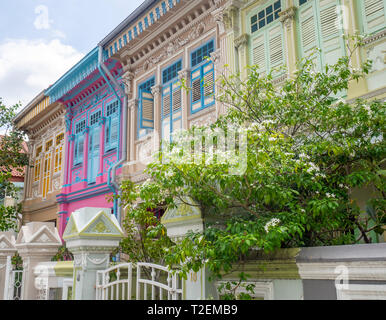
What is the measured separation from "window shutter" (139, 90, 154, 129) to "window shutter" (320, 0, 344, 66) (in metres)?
5.10

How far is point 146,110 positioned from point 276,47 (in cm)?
418

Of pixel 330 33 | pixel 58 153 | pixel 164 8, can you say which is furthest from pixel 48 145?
pixel 330 33

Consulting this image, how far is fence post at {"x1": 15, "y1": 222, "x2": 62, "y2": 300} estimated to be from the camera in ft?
19.0

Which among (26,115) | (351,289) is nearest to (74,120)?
(26,115)

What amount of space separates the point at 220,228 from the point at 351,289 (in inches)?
50.7

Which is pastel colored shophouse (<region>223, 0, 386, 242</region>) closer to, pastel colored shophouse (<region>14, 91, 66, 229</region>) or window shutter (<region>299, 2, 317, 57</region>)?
window shutter (<region>299, 2, 317, 57</region>)

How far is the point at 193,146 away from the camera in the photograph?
15.1ft

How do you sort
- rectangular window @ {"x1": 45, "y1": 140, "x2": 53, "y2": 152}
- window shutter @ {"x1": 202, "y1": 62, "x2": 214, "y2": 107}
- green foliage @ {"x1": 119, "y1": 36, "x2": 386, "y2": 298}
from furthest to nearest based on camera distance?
rectangular window @ {"x1": 45, "y1": 140, "x2": 53, "y2": 152} < window shutter @ {"x1": 202, "y1": 62, "x2": 214, "y2": 107} < green foliage @ {"x1": 119, "y1": 36, "x2": 386, "y2": 298}

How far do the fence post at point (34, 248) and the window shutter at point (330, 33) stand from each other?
17.1ft

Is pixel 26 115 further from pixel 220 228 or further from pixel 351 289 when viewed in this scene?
pixel 351 289

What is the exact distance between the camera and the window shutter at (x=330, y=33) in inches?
279

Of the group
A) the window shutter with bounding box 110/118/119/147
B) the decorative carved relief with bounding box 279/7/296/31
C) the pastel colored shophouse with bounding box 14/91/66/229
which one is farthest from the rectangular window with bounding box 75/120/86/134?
the decorative carved relief with bounding box 279/7/296/31

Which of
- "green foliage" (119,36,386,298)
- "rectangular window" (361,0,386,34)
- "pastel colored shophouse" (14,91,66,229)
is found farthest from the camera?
"pastel colored shophouse" (14,91,66,229)
